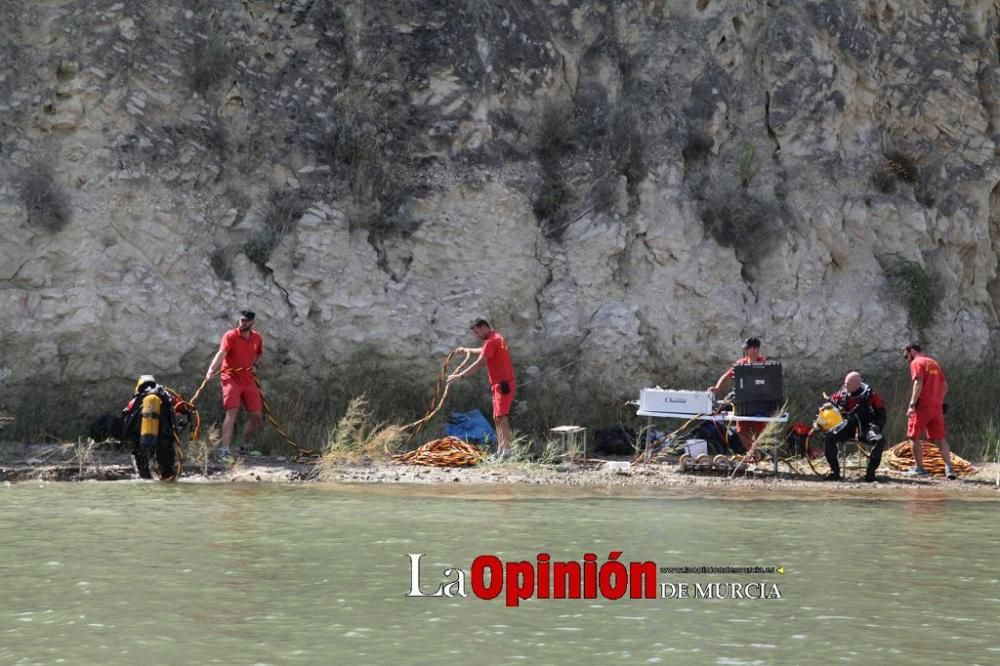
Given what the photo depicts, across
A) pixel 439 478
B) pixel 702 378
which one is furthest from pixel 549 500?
pixel 702 378

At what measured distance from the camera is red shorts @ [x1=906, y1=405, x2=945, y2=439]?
620 inches

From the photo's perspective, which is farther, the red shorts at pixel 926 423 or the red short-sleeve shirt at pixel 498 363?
the red short-sleeve shirt at pixel 498 363

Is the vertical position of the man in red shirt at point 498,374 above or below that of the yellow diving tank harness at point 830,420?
above

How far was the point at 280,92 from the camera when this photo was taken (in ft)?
61.4

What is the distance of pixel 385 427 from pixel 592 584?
25.0ft

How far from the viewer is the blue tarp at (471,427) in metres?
16.8

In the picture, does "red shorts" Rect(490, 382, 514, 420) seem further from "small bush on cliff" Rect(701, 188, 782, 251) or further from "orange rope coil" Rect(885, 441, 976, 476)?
"orange rope coil" Rect(885, 441, 976, 476)

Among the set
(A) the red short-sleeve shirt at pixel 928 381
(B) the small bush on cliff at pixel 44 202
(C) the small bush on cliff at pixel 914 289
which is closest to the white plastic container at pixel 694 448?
(A) the red short-sleeve shirt at pixel 928 381

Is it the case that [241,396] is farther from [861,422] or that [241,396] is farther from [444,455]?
[861,422]

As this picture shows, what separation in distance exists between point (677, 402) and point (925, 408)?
2964 millimetres

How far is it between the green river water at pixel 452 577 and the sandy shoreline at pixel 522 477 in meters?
0.71

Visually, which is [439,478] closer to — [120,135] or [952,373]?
[120,135]

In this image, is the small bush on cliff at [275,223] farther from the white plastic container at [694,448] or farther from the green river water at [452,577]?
the white plastic container at [694,448]

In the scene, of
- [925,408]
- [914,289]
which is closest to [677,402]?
[925,408]
